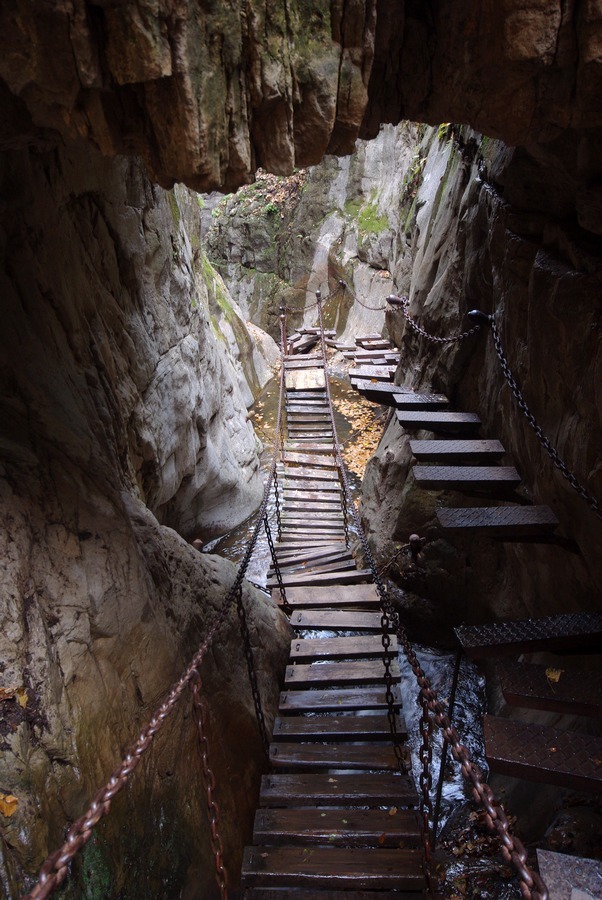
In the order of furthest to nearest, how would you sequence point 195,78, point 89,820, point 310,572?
point 310,572 → point 195,78 → point 89,820

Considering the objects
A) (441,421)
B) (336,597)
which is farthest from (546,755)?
(336,597)

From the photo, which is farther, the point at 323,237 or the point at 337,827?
the point at 323,237

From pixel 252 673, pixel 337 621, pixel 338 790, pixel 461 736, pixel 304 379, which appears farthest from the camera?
pixel 304 379

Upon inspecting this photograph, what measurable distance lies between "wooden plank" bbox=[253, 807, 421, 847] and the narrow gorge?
472 millimetres

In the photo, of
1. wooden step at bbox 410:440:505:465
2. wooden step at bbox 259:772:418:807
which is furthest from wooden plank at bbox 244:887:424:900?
wooden step at bbox 410:440:505:465

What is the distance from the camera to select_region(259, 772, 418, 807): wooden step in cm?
433

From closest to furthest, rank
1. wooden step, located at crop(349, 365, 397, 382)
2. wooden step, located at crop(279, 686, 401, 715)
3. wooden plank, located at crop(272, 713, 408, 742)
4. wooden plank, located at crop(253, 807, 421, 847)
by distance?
wooden plank, located at crop(253, 807, 421, 847), wooden plank, located at crop(272, 713, 408, 742), wooden step, located at crop(279, 686, 401, 715), wooden step, located at crop(349, 365, 397, 382)

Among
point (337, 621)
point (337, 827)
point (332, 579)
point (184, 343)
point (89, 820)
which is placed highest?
point (89, 820)

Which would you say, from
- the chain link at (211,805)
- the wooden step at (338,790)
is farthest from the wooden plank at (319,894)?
the chain link at (211,805)

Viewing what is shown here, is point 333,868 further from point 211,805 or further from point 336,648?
point 336,648

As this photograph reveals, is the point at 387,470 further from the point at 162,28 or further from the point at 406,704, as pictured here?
the point at 162,28

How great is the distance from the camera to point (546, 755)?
3.12m

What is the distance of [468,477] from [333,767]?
2936mm

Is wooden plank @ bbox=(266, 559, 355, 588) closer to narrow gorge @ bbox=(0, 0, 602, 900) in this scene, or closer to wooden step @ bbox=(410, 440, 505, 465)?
narrow gorge @ bbox=(0, 0, 602, 900)
